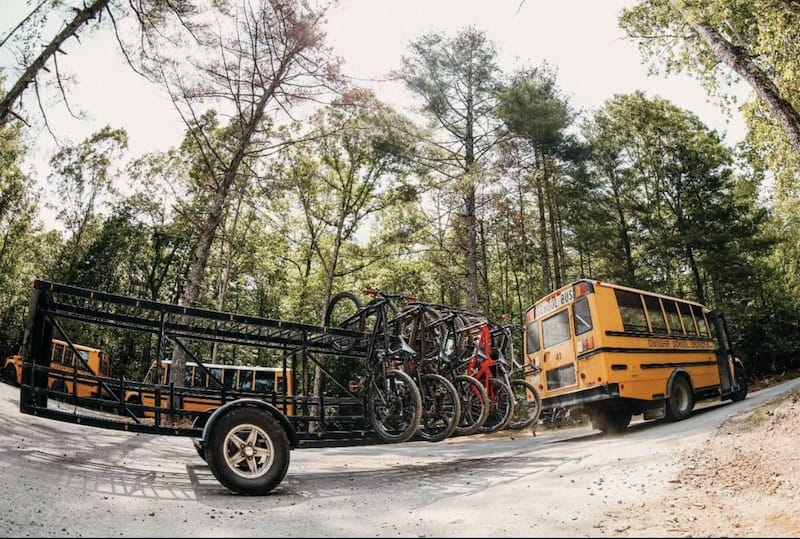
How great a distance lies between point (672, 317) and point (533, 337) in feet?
10.4

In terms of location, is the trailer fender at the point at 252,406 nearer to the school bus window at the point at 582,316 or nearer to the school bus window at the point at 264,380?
the school bus window at the point at 582,316

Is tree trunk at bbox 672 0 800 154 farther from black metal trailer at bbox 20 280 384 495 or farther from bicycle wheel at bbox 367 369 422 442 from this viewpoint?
black metal trailer at bbox 20 280 384 495

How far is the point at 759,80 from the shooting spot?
8625 mm

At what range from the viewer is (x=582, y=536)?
9.48 feet

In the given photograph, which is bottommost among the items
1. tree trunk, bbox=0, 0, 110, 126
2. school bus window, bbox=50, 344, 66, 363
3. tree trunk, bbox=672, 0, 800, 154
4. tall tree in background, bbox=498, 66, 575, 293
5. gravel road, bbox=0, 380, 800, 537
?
gravel road, bbox=0, 380, 800, 537

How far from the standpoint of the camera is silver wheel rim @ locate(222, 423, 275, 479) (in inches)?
175

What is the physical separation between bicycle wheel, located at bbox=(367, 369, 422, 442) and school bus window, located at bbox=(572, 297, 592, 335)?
468 cm

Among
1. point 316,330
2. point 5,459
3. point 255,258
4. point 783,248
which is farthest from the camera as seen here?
point 783,248

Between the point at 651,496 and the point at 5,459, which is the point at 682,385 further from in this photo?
the point at 5,459

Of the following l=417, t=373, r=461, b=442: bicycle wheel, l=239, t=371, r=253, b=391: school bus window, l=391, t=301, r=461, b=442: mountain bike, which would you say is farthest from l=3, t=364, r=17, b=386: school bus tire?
l=417, t=373, r=461, b=442: bicycle wheel

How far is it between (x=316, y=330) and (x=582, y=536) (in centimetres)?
392

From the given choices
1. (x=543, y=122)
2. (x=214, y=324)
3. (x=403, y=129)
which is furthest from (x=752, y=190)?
(x=214, y=324)

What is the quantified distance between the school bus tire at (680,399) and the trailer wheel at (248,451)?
875cm

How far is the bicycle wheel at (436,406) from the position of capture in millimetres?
6586
